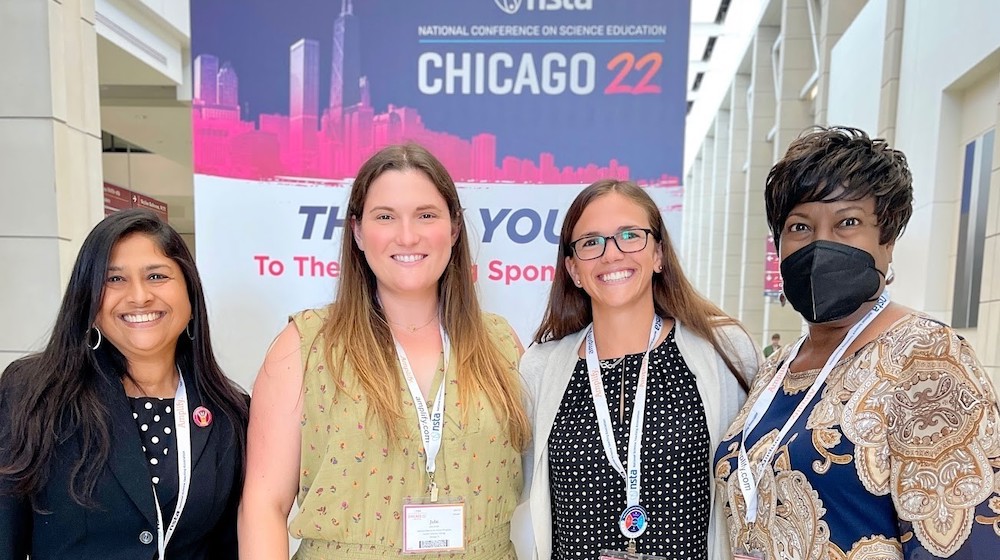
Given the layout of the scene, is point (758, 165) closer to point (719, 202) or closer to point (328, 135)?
point (719, 202)

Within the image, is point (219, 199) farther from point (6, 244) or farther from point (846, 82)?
point (846, 82)

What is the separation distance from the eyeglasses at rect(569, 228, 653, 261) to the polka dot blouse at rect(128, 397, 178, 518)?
1215 mm

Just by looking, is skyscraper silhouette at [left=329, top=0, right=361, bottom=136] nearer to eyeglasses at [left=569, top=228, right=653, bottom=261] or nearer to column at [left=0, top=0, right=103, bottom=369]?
column at [left=0, top=0, right=103, bottom=369]

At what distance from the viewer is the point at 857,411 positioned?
1198 millimetres

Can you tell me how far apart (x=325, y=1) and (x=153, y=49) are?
13.5 feet

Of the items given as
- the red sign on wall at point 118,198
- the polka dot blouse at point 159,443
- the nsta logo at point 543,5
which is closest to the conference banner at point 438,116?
the nsta logo at point 543,5

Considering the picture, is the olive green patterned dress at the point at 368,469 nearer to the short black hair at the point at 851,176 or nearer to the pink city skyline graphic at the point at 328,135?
the short black hair at the point at 851,176

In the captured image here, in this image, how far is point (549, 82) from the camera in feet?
8.79

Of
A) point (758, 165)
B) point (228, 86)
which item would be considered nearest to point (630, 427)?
point (228, 86)

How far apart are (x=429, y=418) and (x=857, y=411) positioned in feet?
3.29

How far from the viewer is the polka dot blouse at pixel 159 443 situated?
144 cm

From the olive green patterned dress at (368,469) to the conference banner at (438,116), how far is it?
4.28 ft

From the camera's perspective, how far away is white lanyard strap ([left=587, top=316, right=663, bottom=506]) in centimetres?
152

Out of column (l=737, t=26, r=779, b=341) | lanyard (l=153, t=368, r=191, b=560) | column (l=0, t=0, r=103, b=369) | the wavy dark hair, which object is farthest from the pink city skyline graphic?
column (l=737, t=26, r=779, b=341)
